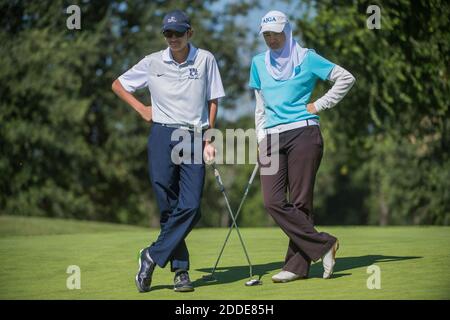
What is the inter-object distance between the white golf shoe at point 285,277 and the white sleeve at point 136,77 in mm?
1959

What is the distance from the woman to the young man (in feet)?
1.83

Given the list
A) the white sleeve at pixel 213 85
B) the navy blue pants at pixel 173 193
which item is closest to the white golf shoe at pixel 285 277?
the navy blue pants at pixel 173 193

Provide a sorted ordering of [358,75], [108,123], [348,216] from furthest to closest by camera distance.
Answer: [348,216] < [108,123] < [358,75]

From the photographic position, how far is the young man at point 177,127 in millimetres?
7098

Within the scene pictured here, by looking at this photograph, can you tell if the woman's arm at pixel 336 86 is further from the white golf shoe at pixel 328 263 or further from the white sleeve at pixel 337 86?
the white golf shoe at pixel 328 263

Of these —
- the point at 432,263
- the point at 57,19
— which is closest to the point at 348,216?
the point at 57,19

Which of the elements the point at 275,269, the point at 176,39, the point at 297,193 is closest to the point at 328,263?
the point at 297,193

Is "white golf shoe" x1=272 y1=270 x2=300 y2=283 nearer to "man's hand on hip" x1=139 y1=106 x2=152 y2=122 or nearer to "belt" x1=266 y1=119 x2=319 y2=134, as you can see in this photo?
"belt" x1=266 y1=119 x2=319 y2=134

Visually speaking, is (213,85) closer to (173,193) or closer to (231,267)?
(173,193)

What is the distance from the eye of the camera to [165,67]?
23.7 feet

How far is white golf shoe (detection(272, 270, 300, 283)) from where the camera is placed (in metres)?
7.31

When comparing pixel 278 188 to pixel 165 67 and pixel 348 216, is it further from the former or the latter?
pixel 348 216
